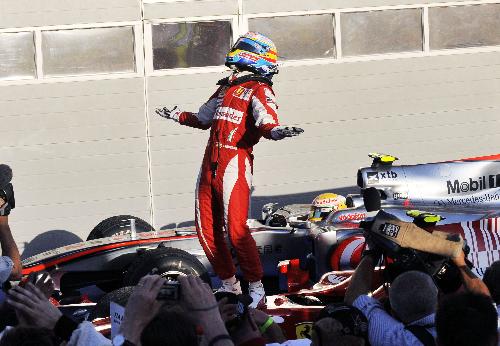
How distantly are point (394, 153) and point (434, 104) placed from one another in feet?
2.48

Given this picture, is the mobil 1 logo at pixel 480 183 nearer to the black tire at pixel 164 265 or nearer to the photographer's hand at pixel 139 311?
the black tire at pixel 164 265

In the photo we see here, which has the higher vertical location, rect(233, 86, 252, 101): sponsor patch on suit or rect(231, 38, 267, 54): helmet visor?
rect(231, 38, 267, 54): helmet visor

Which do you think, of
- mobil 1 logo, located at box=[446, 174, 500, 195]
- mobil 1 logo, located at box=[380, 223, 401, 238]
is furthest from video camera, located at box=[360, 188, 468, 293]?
mobil 1 logo, located at box=[446, 174, 500, 195]

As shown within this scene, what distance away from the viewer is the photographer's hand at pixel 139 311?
3.49 metres

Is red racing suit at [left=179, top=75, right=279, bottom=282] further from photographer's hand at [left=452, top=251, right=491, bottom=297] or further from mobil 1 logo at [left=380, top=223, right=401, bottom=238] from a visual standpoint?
photographer's hand at [left=452, top=251, right=491, bottom=297]

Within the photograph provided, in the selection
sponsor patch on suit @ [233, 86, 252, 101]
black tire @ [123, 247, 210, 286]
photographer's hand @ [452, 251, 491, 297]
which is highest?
sponsor patch on suit @ [233, 86, 252, 101]

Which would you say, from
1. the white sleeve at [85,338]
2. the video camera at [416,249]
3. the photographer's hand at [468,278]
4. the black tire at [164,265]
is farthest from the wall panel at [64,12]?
the white sleeve at [85,338]

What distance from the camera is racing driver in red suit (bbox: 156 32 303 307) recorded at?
23.6 ft

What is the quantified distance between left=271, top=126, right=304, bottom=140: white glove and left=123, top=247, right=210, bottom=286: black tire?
1.34 m

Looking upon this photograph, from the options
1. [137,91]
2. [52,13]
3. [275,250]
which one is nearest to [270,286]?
[275,250]

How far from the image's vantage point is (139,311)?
3.52 metres

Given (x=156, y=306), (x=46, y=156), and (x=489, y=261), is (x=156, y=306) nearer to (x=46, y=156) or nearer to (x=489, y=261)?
(x=489, y=261)

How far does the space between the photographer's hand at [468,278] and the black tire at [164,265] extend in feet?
9.63

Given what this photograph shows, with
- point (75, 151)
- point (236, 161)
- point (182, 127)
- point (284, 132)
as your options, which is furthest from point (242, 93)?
point (75, 151)
